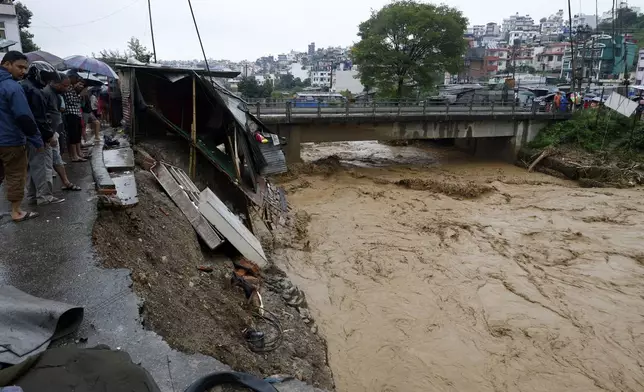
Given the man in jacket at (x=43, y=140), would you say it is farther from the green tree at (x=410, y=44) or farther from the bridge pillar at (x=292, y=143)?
the green tree at (x=410, y=44)

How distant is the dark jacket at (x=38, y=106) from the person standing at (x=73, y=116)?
196cm

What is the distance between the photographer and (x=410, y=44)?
2659cm

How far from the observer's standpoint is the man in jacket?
4.89m

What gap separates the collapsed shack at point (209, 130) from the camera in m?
9.23

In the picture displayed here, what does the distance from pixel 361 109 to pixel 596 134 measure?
1166 cm

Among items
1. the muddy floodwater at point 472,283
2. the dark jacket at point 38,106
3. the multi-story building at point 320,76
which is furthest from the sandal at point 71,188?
the multi-story building at point 320,76

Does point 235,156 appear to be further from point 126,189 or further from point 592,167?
point 592,167

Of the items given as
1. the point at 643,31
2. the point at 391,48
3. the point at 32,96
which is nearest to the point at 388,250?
the point at 32,96

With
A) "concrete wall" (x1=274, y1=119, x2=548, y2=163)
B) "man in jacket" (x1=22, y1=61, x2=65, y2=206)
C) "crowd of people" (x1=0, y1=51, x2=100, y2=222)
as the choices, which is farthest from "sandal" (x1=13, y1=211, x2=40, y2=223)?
"concrete wall" (x1=274, y1=119, x2=548, y2=163)

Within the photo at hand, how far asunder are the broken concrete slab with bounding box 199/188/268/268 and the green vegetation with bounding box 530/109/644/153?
18736mm

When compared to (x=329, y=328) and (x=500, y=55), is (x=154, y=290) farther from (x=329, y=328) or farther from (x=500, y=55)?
(x=500, y=55)

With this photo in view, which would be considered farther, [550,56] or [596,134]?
[550,56]

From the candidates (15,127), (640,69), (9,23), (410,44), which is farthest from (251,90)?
(640,69)

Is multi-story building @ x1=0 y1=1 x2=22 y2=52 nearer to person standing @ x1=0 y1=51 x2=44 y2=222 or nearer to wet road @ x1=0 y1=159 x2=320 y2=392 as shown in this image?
person standing @ x1=0 y1=51 x2=44 y2=222
